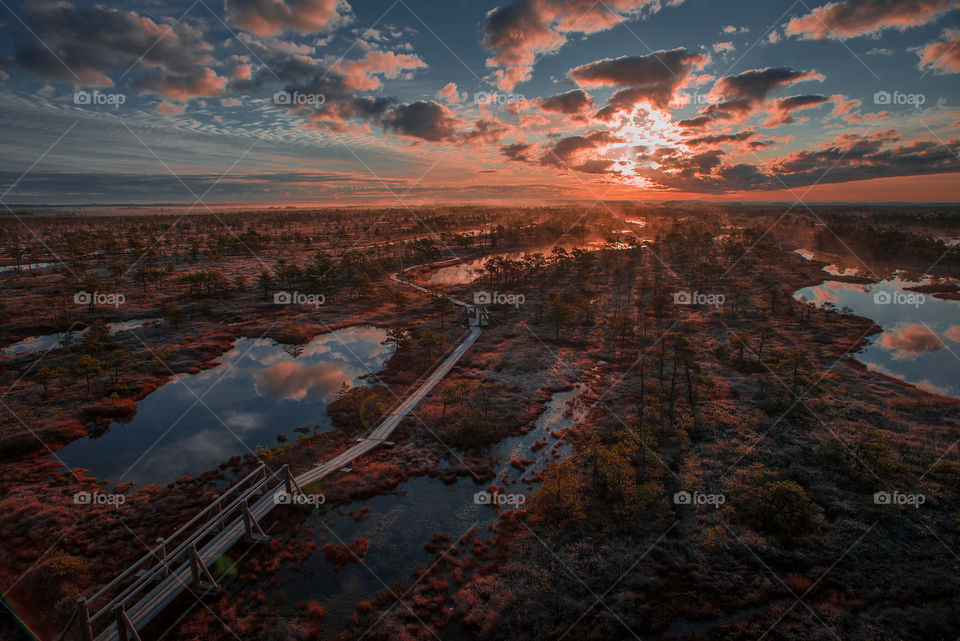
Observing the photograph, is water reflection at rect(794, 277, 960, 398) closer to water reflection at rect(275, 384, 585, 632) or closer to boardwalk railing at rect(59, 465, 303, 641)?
water reflection at rect(275, 384, 585, 632)

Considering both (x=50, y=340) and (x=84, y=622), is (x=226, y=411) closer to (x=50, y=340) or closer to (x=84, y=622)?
(x=84, y=622)

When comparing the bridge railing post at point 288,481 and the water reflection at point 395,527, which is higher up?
the bridge railing post at point 288,481

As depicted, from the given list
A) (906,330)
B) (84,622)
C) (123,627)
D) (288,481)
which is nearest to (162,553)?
(123,627)

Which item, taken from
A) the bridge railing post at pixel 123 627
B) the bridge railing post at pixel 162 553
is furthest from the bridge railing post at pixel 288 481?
the bridge railing post at pixel 123 627

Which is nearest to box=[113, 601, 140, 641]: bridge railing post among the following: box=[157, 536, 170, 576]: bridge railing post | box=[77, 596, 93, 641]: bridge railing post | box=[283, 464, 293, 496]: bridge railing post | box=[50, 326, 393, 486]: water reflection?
box=[77, 596, 93, 641]: bridge railing post

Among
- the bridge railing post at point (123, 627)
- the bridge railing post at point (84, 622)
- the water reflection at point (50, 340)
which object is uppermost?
the water reflection at point (50, 340)

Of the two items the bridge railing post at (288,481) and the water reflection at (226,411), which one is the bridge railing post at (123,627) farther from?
the water reflection at (226,411)
